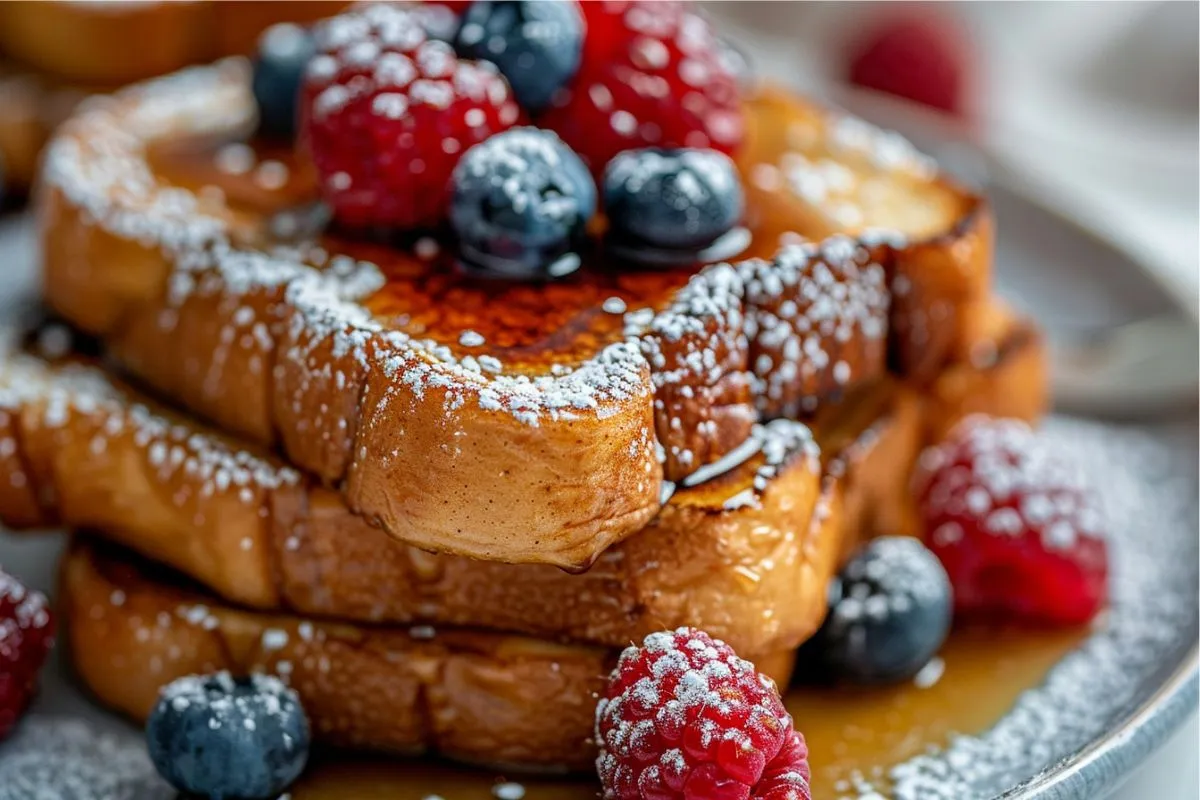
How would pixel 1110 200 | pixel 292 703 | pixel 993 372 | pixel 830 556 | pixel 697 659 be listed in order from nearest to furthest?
pixel 697 659 < pixel 292 703 < pixel 830 556 < pixel 993 372 < pixel 1110 200

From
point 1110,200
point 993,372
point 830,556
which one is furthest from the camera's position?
point 1110,200

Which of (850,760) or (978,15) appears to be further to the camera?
(978,15)

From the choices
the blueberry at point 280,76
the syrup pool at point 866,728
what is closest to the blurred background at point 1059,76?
the blueberry at point 280,76

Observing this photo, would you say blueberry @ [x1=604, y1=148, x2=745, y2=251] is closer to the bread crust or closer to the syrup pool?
the syrup pool

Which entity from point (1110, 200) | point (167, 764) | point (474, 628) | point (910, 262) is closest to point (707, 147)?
point (910, 262)

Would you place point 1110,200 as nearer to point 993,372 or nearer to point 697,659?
point 993,372

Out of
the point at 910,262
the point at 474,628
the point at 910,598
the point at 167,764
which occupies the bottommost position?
the point at 167,764
